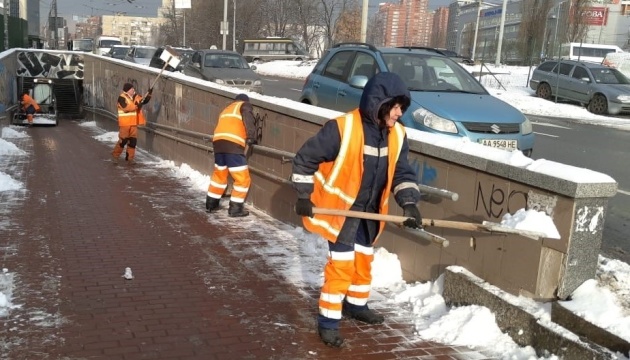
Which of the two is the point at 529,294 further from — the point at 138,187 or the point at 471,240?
the point at 138,187

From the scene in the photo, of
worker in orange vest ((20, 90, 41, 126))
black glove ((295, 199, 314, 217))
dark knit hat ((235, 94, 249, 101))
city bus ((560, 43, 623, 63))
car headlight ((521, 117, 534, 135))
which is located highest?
city bus ((560, 43, 623, 63))

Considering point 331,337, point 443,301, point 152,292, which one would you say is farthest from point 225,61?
point 331,337

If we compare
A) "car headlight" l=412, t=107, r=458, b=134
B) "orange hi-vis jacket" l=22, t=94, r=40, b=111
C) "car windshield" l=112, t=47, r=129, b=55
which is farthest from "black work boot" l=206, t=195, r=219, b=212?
"car windshield" l=112, t=47, r=129, b=55

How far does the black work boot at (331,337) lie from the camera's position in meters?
4.23

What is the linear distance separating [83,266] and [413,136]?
10.1 ft

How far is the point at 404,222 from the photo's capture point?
13.5 feet

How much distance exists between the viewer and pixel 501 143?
25.0ft

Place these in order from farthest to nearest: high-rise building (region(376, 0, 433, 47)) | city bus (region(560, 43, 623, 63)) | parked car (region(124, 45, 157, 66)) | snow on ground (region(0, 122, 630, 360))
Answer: high-rise building (region(376, 0, 433, 47)) → city bus (region(560, 43, 623, 63)) → parked car (region(124, 45, 157, 66)) → snow on ground (region(0, 122, 630, 360))

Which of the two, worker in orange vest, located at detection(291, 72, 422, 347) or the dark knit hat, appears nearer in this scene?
worker in orange vest, located at detection(291, 72, 422, 347)

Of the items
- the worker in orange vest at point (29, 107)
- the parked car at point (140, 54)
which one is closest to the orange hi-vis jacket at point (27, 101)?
the worker in orange vest at point (29, 107)

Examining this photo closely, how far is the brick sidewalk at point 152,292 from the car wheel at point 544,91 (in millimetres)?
20662

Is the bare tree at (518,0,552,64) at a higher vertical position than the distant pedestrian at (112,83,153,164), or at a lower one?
higher

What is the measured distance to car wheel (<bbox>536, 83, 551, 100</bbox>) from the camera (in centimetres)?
2605

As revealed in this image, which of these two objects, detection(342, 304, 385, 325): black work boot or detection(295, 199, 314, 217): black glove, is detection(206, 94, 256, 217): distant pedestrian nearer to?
detection(342, 304, 385, 325): black work boot
